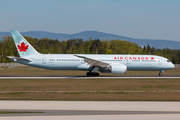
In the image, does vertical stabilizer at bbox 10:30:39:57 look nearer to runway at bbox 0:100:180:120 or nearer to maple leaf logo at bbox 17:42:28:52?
maple leaf logo at bbox 17:42:28:52

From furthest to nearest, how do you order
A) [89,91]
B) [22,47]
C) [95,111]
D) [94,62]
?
[22,47] → [94,62] → [89,91] → [95,111]

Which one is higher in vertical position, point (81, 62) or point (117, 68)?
point (81, 62)

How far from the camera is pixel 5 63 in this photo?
357 feet

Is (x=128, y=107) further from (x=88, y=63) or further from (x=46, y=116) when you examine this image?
(x=88, y=63)

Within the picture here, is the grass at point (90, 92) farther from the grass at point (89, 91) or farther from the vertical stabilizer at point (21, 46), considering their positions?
the vertical stabilizer at point (21, 46)

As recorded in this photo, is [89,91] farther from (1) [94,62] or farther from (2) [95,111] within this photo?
(1) [94,62]

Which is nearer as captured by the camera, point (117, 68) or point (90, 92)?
point (90, 92)

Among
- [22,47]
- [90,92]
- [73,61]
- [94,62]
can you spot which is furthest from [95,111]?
[22,47]

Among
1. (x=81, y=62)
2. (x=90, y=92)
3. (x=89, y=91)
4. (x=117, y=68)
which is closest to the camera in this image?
(x=90, y=92)

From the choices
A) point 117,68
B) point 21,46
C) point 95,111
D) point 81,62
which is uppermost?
point 21,46

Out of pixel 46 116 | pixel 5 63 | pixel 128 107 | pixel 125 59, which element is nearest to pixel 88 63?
pixel 125 59

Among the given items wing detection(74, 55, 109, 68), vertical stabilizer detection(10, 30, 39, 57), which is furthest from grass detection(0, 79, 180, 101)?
vertical stabilizer detection(10, 30, 39, 57)

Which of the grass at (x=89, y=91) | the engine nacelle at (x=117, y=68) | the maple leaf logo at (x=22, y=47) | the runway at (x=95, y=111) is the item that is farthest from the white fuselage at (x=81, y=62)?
the runway at (x=95, y=111)

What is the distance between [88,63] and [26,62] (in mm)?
9528
